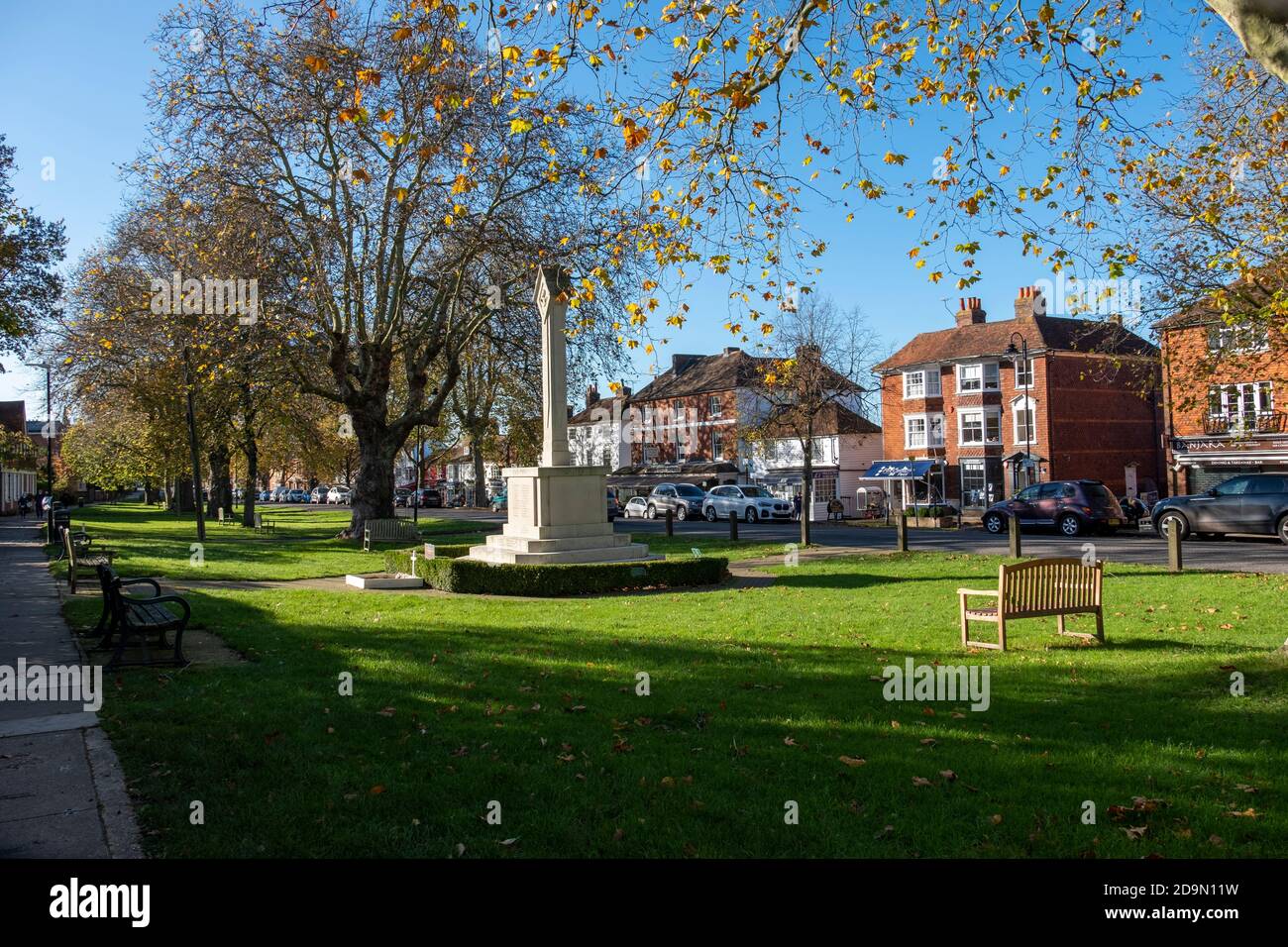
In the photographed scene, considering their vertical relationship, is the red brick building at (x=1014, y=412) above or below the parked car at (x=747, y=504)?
above

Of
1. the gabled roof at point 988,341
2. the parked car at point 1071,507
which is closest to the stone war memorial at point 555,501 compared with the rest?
the parked car at point 1071,507

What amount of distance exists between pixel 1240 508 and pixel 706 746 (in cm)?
2475

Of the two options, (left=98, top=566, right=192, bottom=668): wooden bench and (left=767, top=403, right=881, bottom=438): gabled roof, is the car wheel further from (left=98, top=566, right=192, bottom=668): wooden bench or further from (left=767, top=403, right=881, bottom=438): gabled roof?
(left=767, top=403, right=881, bottom=438): gabled roof

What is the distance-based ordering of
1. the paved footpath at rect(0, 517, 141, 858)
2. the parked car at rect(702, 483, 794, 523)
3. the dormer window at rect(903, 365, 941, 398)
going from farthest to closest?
the dormer window at rect(903, 365, 941, 398), the parked car at rect(702, 483, 794, 523), the paved footpath at rect(0, 517, 141, 858)

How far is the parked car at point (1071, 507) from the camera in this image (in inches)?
1125

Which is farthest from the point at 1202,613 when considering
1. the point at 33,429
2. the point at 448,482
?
the point at 33,429

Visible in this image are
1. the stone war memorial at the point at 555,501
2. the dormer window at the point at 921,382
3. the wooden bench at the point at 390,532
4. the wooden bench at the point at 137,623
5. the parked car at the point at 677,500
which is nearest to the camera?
the wooden bench at the point at 137,623

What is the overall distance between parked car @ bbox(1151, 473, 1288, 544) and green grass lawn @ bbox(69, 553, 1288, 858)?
665 inches

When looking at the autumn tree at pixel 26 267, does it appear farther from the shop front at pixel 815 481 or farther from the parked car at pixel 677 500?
the shop front at pixel 815 481

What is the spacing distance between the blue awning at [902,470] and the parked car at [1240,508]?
80.0ft

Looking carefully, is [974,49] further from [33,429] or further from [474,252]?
[33,429]

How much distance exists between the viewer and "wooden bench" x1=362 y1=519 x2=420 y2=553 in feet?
88.0

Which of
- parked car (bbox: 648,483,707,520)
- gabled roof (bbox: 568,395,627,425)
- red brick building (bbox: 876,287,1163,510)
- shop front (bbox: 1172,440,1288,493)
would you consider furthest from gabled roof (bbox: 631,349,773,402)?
shop front (bbox: 1172,440,1288,493)

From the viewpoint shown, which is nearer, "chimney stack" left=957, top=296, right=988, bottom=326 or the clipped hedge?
the clipped hedge
